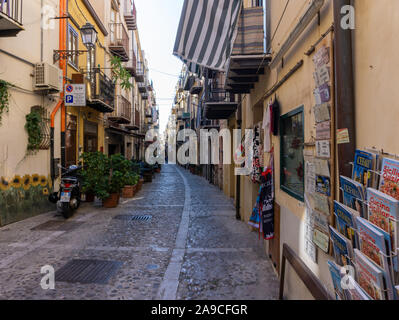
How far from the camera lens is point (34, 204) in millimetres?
7957

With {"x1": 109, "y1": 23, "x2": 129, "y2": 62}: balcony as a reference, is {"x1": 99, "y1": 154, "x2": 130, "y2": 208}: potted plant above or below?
below

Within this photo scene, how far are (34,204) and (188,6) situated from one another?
258 inches

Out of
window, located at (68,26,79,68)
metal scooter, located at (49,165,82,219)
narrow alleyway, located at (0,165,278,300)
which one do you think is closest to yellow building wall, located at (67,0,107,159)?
window, located at (68,26,79,68)

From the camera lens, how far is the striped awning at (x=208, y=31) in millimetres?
5062

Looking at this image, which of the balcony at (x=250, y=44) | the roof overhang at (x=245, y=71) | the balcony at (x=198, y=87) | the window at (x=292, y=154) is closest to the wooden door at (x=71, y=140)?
the roof overhang at (x=245, y=71)

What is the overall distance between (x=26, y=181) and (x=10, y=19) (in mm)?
3947

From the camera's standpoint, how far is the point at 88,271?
4.33 metres

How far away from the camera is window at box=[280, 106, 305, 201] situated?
3461 millimetres

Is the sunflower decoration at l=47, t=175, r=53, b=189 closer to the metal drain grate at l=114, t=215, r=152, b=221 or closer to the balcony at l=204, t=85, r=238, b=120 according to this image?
the metal drain grate at l=114, t=215, r=152, b=221

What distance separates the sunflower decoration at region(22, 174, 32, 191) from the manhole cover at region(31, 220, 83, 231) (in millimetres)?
1188

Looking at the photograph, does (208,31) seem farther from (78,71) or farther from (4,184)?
(78,71)

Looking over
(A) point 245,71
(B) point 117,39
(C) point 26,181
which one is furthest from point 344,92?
(B) point 117,39

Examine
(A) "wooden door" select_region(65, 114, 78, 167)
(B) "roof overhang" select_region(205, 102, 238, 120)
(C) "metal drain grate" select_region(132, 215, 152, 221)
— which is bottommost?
(C) "metal drain grate" select_region(132, 215, 152, 221)
